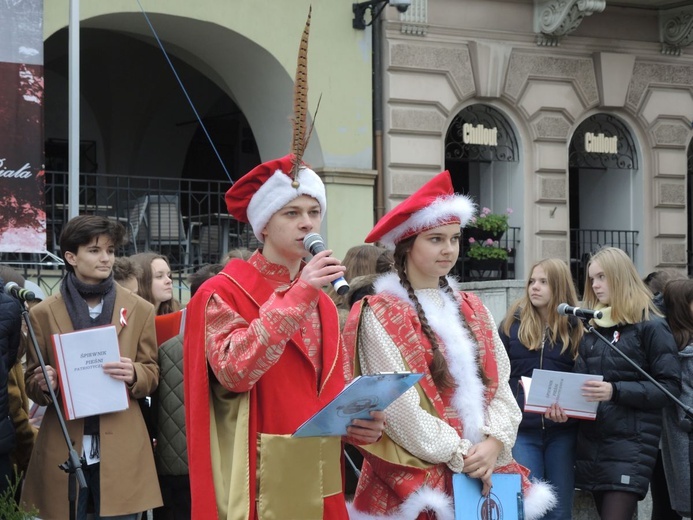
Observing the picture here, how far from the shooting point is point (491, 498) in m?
4.40

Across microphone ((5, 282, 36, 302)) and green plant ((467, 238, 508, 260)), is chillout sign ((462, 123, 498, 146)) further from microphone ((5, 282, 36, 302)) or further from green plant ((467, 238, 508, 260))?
microphone ((5, 282, 36, 302))

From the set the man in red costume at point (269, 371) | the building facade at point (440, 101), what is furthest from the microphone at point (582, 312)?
the building facade at point (440, 101)

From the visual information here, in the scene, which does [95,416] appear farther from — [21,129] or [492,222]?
[492,222]

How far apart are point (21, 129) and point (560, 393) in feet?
21.8

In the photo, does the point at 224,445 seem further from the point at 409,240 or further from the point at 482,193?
the point at 482,193

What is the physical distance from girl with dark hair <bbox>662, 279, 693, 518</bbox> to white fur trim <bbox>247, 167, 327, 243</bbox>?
3.51m

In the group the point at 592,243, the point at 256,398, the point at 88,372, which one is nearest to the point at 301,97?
the point at 256,398

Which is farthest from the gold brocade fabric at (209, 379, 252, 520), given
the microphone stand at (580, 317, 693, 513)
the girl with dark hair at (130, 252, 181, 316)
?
the girl with dark hair at (130, 252, 181, 316)

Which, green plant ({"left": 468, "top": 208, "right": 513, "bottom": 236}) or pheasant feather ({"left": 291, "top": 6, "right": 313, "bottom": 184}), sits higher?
green plant ({"left": 468, "top": 208, "right": 513, "bottom": 236})

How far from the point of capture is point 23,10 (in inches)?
436

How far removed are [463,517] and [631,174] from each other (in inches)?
514

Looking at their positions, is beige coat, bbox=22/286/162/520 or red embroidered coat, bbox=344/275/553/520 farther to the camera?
beige coat, bbox=22/286/162/520

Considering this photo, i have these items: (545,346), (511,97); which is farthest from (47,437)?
(511,97)

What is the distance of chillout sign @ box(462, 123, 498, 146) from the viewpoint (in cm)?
1523
